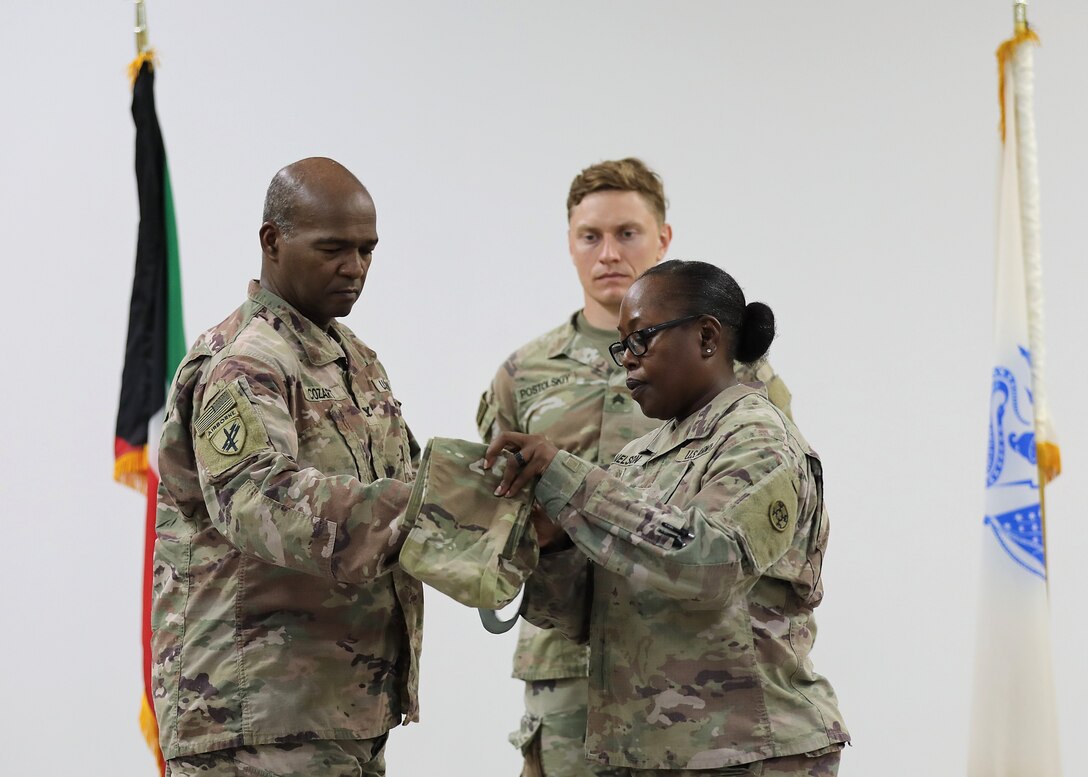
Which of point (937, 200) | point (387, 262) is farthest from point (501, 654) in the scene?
point (937, 200)

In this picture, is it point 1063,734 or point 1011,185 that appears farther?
point 1063,734

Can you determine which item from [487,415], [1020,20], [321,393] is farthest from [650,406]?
[1020,20]

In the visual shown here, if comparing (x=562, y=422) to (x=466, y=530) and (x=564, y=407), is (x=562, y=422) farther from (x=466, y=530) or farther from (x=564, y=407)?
(x=466, y=530)

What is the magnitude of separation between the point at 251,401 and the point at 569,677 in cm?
111

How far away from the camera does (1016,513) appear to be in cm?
263

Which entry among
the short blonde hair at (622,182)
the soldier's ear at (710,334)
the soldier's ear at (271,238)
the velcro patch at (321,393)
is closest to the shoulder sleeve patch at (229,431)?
the velcro patch at (321,393)

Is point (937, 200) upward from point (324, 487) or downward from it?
upward

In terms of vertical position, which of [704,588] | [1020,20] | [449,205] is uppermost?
[449,205]

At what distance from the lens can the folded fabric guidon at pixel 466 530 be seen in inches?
73.9

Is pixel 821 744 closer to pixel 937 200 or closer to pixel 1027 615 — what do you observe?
pixel 1027 615

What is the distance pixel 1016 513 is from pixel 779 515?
0.94m

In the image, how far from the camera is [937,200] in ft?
13.6

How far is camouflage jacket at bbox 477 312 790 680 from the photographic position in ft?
9.17

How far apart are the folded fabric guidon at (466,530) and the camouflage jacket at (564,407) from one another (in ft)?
2.79
